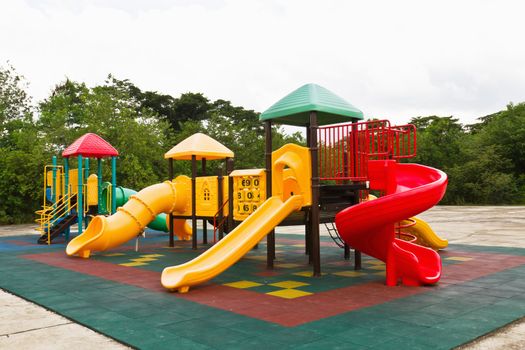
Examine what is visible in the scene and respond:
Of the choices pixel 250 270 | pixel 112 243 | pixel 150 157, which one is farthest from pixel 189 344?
pixel 150 157

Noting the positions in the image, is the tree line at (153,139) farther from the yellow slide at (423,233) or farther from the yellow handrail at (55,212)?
the yellow slide at (423,233)

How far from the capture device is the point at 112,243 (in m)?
12.1

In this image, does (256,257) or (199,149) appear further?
(199,149)

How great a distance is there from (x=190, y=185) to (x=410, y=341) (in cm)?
1027

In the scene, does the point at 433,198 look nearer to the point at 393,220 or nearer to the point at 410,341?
the point at 393,220

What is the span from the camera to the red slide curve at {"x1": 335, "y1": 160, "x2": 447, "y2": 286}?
7109mm

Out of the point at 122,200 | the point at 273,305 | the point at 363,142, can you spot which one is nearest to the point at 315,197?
the point at 363,142

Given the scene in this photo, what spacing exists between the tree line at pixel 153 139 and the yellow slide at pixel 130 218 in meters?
13.0

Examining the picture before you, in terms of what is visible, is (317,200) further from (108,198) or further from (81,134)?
(81,134)

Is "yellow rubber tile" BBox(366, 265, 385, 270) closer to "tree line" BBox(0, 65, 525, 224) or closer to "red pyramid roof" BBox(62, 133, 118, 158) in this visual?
"red pyramid roof" BBox(62, 133, 118, 158)

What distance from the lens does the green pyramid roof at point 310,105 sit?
349 inches

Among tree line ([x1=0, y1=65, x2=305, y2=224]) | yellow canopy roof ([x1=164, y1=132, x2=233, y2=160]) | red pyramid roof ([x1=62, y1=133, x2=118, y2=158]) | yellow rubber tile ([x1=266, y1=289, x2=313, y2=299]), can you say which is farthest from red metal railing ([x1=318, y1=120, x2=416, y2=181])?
tree line ([x1=0, y1=65, x2=305, y2=224])

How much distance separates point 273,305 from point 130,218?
286 inches

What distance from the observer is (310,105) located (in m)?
8.73
